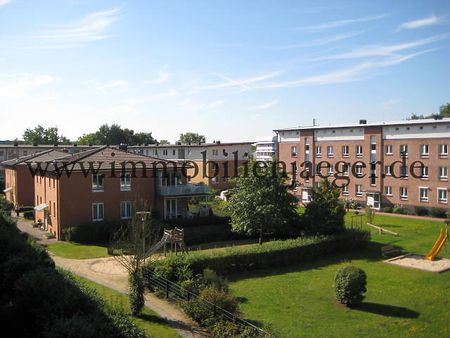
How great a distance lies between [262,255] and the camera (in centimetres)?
2664

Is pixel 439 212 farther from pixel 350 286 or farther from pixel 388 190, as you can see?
pixel 350 286

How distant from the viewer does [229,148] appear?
6806 cm

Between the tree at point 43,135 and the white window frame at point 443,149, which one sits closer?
the white window frame at point 443,149

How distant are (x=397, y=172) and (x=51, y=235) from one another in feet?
122

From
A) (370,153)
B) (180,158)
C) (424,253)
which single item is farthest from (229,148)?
(424,253)

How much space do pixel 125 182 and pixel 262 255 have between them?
49.8 feet

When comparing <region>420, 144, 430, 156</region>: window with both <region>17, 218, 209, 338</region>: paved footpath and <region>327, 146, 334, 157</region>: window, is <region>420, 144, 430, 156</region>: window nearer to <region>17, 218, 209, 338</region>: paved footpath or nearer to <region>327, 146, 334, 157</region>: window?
<region>327, 146, 334, 157</region>: window

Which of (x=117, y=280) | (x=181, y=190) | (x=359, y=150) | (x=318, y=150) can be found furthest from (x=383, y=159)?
(x=117, y=280)

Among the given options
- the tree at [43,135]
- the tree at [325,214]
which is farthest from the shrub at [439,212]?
the tree at [43,135]

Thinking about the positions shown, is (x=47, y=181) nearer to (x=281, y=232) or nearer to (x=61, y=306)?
(x=281, y=232)

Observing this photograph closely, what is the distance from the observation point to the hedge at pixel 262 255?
21.9 metres

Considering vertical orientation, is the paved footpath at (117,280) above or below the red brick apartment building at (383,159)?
below

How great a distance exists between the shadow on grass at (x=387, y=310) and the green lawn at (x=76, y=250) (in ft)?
54.7

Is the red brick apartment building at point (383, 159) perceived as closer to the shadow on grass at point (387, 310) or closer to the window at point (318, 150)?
the window at point (318, 150)
